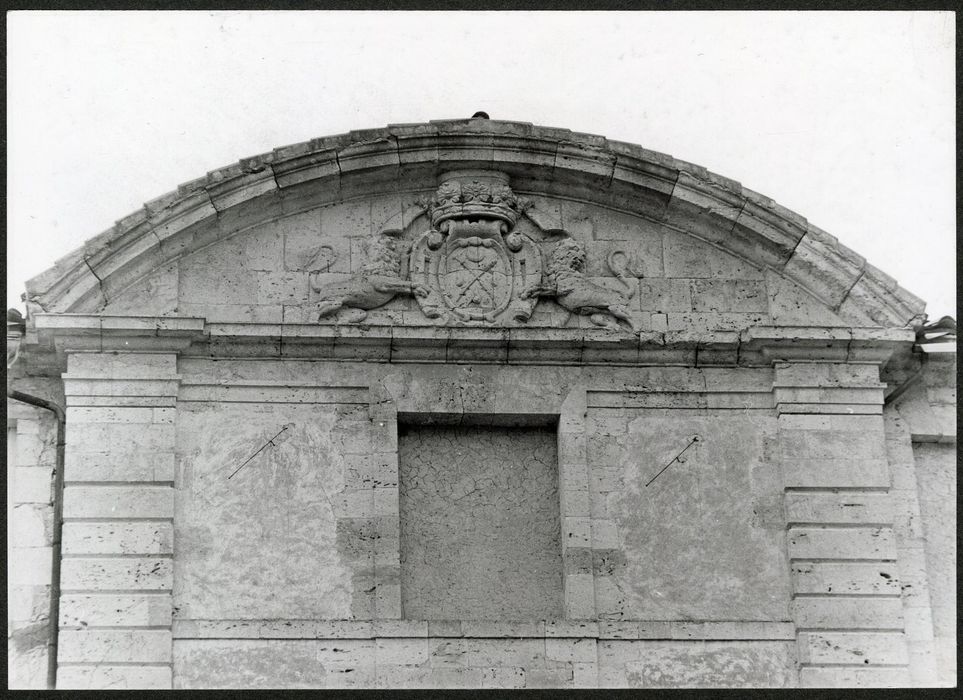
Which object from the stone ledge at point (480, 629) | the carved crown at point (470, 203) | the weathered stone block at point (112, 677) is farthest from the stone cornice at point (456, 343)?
the weathered stone block at point (112, 677)

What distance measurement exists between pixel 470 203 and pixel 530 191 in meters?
0.46

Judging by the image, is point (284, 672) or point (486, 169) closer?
point (284, 672)

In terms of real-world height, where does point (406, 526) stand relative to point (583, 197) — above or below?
A: below

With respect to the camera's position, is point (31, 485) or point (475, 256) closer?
point (31, 485)

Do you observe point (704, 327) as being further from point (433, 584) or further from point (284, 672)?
point (284, 672)

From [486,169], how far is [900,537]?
11.6 feet

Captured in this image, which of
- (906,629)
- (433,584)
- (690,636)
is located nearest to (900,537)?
(906,629)

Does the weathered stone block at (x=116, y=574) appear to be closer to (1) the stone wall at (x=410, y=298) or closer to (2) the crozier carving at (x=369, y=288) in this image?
(1) the stone wall at (x=410, y=298)

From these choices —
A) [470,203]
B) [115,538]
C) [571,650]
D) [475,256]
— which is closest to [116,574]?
[115,538]

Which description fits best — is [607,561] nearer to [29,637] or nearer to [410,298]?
[410,298]

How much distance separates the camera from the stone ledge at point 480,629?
14.1m

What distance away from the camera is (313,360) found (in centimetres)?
1493

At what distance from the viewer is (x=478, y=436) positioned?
15031mm

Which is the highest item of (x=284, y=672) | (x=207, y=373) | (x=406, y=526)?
(x=207, y=373)
